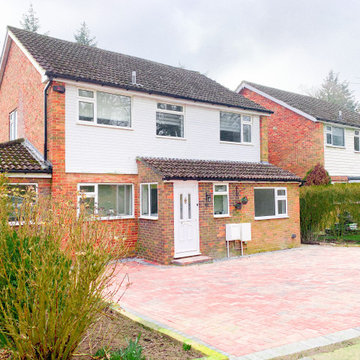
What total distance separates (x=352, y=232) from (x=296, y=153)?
240 inches

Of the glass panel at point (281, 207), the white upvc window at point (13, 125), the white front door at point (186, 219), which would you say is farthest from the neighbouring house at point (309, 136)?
the white upvc window at point (13, 125)

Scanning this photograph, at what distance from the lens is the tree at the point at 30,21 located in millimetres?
40438

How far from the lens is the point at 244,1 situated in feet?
37.3

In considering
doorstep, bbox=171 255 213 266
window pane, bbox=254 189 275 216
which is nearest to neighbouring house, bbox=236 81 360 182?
window pane, bbox=254 189 275 216

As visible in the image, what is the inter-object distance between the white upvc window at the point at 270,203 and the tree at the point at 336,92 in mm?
44251

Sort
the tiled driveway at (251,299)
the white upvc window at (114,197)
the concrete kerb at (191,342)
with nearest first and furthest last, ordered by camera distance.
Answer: the concrete kerb at (191,342), the tiled driveway at (251,299), the white upvc window at (114,197)

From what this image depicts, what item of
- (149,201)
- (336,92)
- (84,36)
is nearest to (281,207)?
(149,201)

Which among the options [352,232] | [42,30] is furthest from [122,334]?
[42,30]

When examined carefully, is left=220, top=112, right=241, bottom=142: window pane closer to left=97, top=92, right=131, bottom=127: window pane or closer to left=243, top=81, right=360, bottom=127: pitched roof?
left=97, top=92, right=131, bottom=127: window pane

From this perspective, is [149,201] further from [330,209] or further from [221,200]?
[330,209]

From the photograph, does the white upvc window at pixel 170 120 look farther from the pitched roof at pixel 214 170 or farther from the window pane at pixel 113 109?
the window pane at pixel 113 109

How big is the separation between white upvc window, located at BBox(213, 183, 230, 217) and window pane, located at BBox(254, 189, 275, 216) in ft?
5.27

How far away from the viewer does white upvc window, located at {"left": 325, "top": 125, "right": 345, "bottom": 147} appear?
20.3m

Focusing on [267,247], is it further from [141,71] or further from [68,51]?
[68,51]
